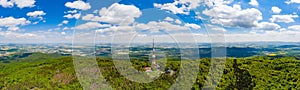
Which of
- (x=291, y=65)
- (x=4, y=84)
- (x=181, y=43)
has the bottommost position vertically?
(x=4, y=84)

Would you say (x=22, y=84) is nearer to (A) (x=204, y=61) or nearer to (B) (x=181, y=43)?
(A) (x=204, y=61)

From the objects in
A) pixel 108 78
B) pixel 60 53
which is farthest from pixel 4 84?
pixel 60 53

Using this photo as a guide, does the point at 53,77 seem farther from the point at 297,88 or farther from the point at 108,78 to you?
the point at 297,88

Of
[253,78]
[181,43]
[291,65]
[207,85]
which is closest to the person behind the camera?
[181,43]

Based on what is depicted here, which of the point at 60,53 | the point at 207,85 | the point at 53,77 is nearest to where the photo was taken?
the point at 207,85

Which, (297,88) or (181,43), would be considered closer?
(181,43)

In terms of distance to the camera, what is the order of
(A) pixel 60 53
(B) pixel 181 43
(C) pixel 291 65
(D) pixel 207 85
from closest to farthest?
1. (B) pixel 181 43
2. (D) pixel 207 85
3. (C) pixel 291 65
4. (A) pixel 60 53

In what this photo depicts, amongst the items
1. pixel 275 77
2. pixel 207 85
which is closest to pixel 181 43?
pixel 207 85

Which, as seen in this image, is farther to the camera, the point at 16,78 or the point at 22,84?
the point at 16,78

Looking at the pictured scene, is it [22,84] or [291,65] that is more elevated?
[291,65]
